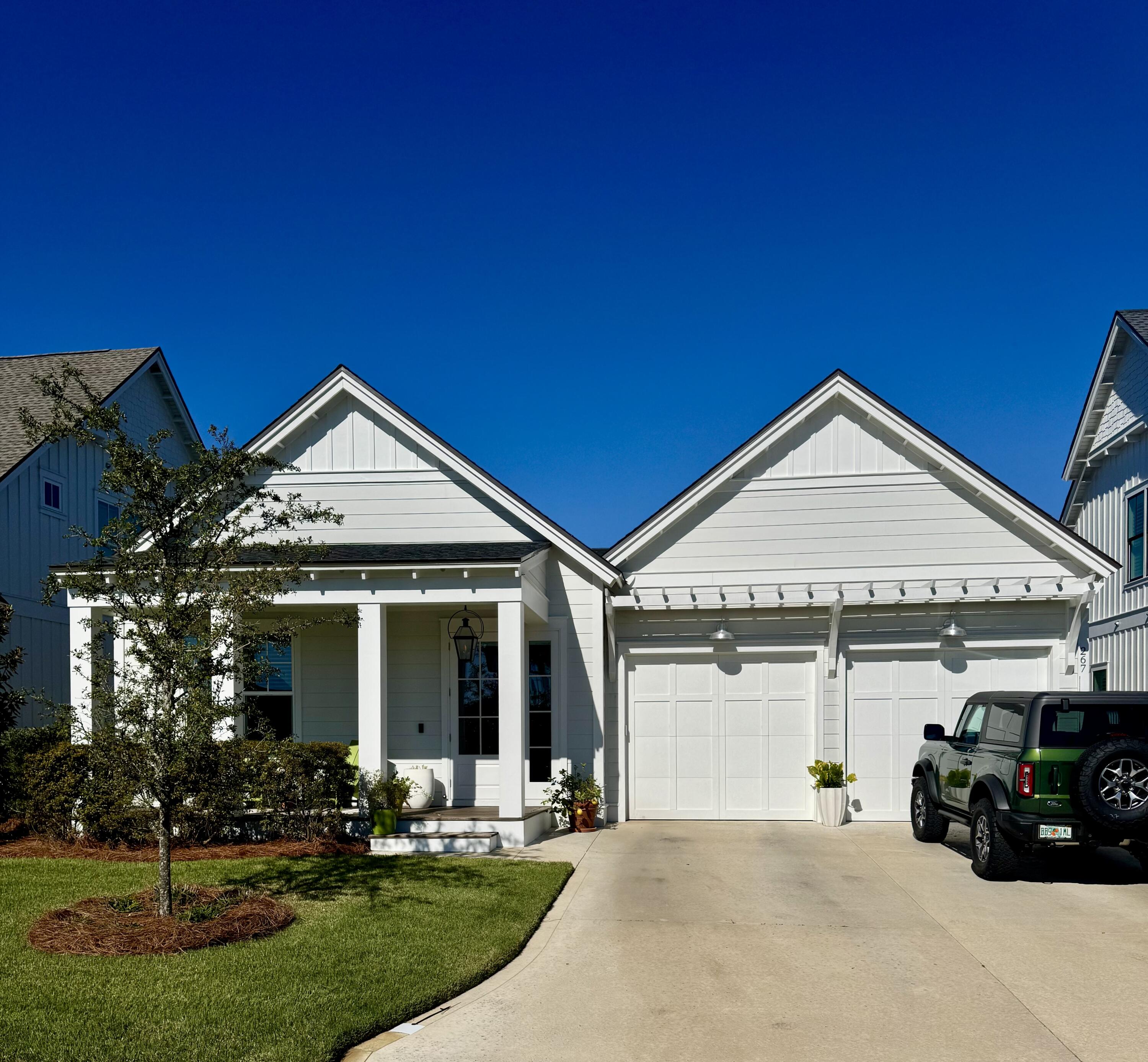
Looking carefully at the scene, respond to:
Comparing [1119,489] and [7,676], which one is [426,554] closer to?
[7,676]

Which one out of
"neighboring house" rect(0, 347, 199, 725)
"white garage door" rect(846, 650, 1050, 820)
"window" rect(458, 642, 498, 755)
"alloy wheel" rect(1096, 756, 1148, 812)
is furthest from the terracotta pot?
"neighboring house" rect(0, 347, 199, 725)

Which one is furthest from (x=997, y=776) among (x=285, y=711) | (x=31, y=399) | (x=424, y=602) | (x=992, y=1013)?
(x=31, y=399)

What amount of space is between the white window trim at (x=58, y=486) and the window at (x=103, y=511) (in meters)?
1.06

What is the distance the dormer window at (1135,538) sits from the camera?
1736 centimetres

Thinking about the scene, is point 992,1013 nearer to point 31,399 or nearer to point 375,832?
point 375,832

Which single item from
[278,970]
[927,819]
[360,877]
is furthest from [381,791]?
[927,819]

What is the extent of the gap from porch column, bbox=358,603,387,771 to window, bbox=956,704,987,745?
7.03 m

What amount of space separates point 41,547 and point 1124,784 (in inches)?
703

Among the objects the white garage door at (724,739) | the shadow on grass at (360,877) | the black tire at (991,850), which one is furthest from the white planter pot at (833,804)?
the shadow on grass at (360,877)

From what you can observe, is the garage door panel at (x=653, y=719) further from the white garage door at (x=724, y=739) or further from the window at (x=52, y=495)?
the window at (x=52, y=495)

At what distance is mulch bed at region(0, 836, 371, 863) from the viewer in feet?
37.1

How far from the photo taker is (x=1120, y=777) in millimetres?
9414

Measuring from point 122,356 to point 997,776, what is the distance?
63.1 ft

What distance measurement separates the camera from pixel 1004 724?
10.8 meters
